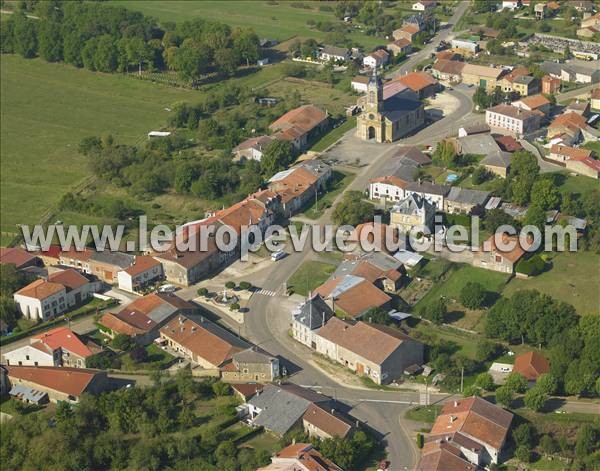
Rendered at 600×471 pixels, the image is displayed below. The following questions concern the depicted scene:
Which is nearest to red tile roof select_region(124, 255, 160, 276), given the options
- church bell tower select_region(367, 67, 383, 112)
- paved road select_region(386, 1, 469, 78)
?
church bell tower select_region(367, 67, 383, 112)

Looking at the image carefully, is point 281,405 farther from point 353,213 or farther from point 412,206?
point 412,206

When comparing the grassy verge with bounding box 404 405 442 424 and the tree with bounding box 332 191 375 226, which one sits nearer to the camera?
the grassy verge with bounding box 404 405 442 424

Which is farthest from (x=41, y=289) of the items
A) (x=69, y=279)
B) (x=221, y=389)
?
(x=221, y=389)

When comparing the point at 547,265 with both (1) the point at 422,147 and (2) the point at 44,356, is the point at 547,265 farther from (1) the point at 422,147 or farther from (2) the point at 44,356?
(2) the point at 44,356

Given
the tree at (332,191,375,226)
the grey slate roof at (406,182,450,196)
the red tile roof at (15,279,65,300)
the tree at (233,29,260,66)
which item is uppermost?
the tree at (233,29,260,66)

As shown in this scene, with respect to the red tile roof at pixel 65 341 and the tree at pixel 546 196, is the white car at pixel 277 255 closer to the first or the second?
the red tile roof at pixel 65 341

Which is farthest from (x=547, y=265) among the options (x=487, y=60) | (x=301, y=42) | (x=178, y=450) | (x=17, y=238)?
(x=301, y=42)

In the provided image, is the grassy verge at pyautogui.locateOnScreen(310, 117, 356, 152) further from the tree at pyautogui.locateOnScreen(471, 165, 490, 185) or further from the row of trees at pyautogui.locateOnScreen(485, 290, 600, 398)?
the row of trees at pyautogui.locateOnScreen(485, 290, 600, 398)

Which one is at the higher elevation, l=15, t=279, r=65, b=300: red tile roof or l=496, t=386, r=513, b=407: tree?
l=15, t=279, r=65, b=300: red tile roof
